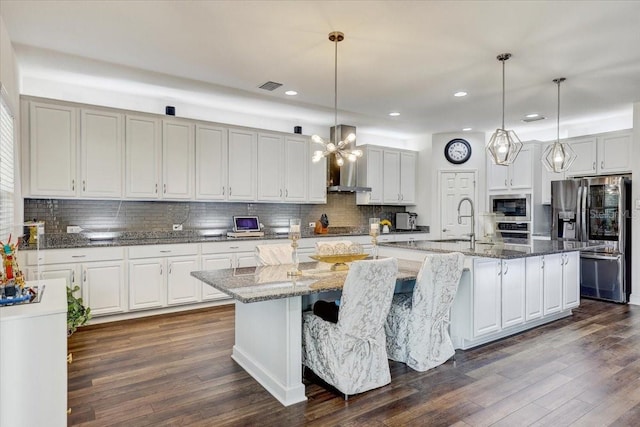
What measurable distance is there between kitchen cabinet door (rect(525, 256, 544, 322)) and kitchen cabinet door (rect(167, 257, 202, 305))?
3644 mm

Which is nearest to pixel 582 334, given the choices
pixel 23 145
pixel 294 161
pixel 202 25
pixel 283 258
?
pixel 283 258

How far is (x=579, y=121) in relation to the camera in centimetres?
604

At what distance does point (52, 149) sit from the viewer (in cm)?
405

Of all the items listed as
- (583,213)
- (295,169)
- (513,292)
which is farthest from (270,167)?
(583,213)

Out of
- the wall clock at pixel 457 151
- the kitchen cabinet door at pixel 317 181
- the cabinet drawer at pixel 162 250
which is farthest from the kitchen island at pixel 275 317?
the wall clock at pixel 457 151

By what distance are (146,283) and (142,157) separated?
148 cm

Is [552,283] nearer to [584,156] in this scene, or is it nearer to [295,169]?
[584,156]

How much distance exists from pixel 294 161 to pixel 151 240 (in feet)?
7.52

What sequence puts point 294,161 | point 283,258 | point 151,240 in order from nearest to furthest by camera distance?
point 283,258 < point 151,240 < point 294,161

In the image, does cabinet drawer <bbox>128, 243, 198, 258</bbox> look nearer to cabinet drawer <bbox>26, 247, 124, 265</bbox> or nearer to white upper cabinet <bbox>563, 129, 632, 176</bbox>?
cabinet drawer <bbox>26, 247, 124, 265</bbox>

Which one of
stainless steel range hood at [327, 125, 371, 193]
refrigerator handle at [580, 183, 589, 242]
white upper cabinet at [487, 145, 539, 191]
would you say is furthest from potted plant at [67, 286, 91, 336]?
refrigerator handle at [580, 183, 589, 242]

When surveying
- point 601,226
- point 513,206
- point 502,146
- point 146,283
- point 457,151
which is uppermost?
point 457,151

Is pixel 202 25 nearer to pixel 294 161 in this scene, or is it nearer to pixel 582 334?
pixel 294 161

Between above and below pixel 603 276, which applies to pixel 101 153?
above
